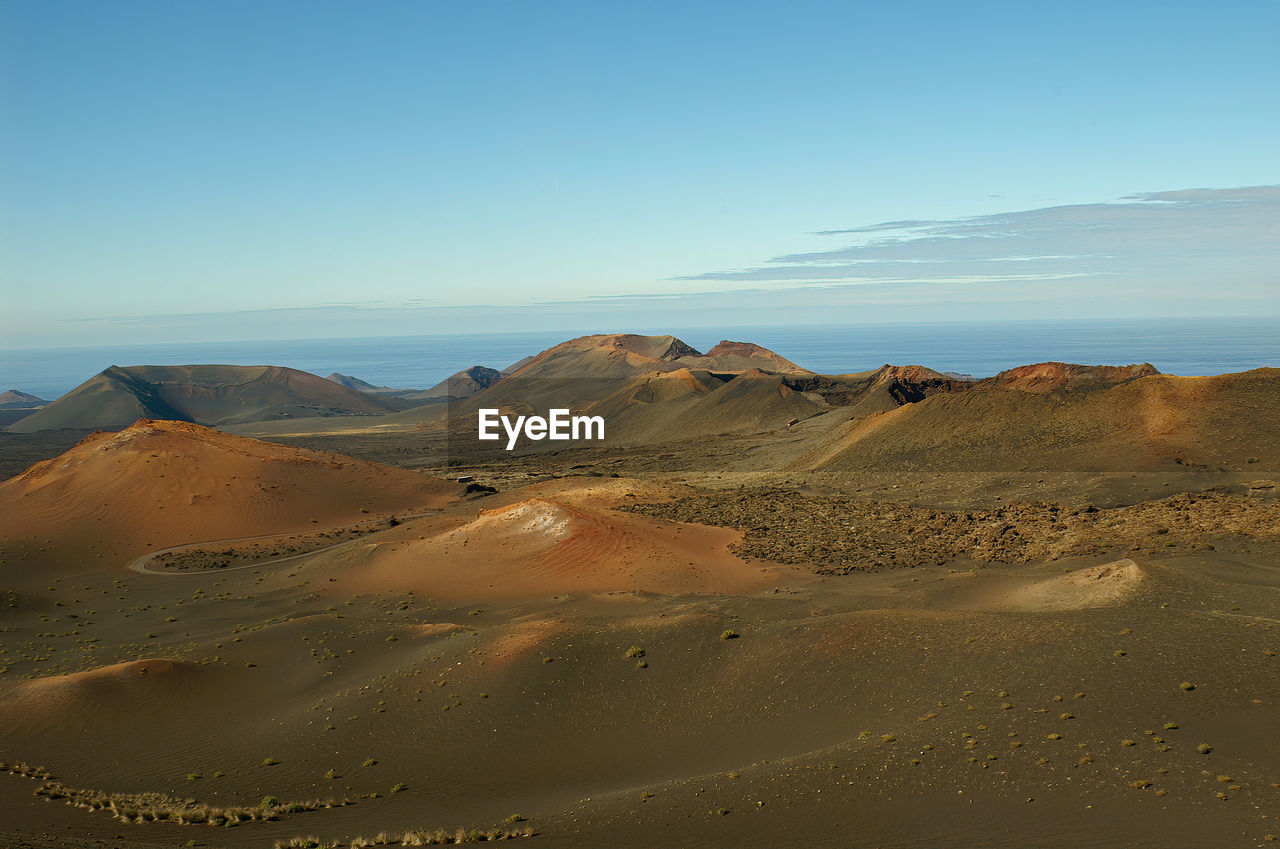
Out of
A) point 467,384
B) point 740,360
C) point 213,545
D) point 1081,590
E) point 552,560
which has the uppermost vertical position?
point 740,360

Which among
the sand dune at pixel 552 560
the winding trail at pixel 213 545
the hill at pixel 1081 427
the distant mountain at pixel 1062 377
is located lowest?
the winding trail at pixel 213 545

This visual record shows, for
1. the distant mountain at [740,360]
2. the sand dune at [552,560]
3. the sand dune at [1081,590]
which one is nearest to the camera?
the sand dune at [1081,590]

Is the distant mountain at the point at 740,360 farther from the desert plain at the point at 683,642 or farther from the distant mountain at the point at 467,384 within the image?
the desert plain at the point at 683,642

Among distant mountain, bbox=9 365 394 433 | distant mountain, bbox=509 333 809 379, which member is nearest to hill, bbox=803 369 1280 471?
distant mountain, bbox=509 333 809 379

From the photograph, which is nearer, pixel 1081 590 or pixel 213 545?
pixel 1081 590

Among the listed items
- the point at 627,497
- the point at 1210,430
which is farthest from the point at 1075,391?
the point at 627,497

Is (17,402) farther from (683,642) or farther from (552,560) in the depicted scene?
(683,642)

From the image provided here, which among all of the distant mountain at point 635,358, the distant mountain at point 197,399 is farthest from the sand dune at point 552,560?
the distant mountain at point 197,399

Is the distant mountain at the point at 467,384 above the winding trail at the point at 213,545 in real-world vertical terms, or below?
above

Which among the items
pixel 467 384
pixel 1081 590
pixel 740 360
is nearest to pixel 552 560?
pixel 1081 590
